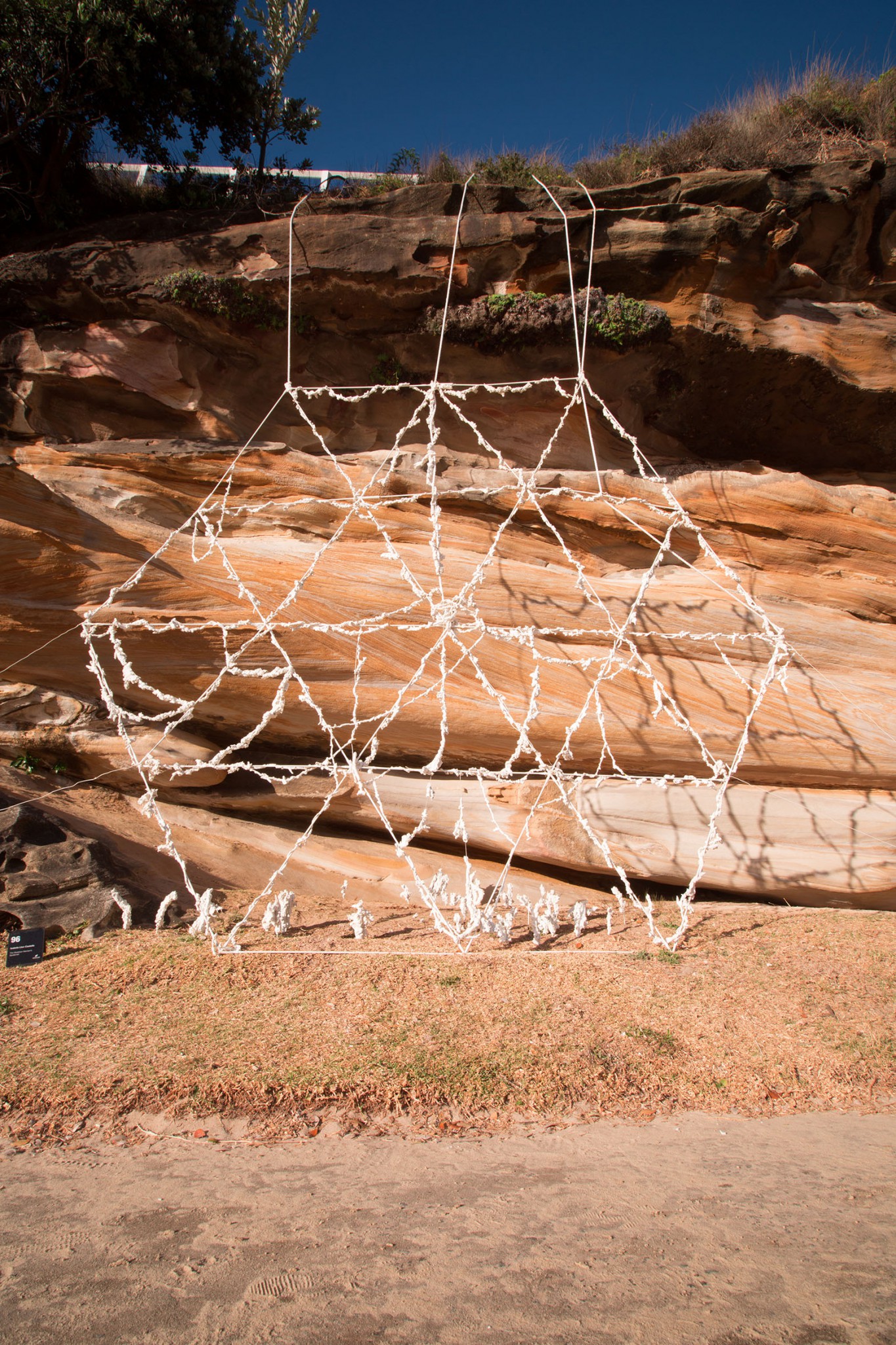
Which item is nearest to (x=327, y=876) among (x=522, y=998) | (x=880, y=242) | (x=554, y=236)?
(x=522, y=998)

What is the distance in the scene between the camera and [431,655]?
5.10 metres

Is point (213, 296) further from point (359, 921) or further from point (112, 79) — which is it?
point (359, 921)

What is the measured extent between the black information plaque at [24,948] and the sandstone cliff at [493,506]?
104cm

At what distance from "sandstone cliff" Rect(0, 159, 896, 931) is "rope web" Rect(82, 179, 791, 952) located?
0.04 meters

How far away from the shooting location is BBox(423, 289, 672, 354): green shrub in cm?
584

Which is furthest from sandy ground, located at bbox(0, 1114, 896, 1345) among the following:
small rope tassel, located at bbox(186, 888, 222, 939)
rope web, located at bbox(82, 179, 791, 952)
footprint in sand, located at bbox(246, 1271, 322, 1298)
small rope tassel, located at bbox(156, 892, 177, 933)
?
rope web, located at bbox(82, 179, 791, 952)

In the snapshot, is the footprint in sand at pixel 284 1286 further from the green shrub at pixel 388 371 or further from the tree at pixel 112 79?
the tree at pixel 112 79

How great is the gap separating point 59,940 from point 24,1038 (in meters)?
1.09

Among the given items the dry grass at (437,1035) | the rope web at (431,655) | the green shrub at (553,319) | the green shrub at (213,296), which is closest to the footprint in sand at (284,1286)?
the dry grass at (437,1035)

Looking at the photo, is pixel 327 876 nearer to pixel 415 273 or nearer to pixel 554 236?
pixel 415 273

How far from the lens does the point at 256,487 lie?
213 inches

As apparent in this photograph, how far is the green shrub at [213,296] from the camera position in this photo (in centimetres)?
591

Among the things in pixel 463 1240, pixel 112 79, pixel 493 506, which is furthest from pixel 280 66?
pixel 463 1240

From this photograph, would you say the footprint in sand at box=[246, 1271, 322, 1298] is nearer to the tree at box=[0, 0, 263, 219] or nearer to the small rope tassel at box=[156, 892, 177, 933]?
the small rope tassel at box=[156, 892, 177, 933]
